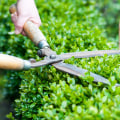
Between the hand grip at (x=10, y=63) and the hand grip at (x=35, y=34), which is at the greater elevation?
the hand grip at (x=35, y=34)

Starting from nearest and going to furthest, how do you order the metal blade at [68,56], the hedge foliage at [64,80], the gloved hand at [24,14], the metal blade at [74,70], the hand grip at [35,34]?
the hedge foliage at [64,80] < the metal blade at [74,70] < the metal blade at [68,56] < the hand grip at [35,34] < the gloved hand at [24,14]

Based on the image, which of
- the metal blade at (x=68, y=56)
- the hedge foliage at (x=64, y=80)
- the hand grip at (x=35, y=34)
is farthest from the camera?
the hand grip at (x=35, y=34)

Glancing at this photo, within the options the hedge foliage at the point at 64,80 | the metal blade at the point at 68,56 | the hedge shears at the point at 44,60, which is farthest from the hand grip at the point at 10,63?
the hedge foliage at the point at 64,80

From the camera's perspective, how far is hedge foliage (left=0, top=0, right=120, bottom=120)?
1.70 meters

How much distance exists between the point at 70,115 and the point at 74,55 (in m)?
0.79

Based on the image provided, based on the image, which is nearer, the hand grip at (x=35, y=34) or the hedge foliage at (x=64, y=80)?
the hedge foliage at (x=64, y=80)

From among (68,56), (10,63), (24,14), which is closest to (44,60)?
(68,56)

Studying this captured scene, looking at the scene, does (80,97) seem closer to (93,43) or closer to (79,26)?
(93,43)

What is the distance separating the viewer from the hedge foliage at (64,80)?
5.57 ft

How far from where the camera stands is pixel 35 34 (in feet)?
8.17

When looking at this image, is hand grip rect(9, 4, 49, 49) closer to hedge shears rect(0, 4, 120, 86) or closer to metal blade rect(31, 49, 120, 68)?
hedge shears rect(0, 4, 120, 86)

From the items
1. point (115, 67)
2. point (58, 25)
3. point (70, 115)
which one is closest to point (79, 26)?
point (58, 25)

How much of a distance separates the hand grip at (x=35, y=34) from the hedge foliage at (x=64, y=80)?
0.75 feet

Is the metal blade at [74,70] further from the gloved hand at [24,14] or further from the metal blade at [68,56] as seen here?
the gloved hand at [24,14]
